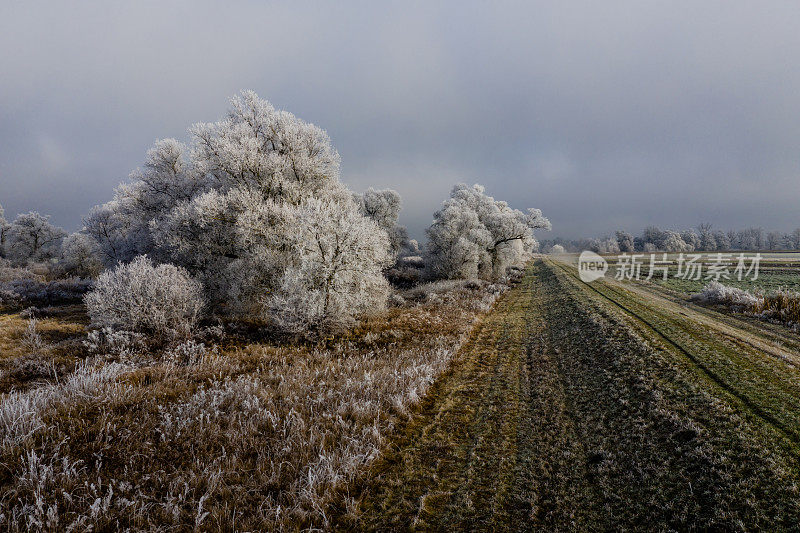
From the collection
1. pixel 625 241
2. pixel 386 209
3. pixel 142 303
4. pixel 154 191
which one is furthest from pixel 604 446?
pixel 625 241

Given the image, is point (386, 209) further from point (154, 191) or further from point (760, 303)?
point (760, 303)

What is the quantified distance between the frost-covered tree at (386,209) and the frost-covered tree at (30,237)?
53848mm

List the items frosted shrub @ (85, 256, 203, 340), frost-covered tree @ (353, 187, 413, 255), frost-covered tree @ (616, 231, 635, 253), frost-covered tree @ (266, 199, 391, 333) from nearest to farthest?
1. frosted shrub @ (85, 256, 203, 340)
2. frost-covered tree @ (266, 199, 391, 333)
3. frost-covered tree @ (353, 187, 413, 255)
4. frost-covered tree @ (616, 231, 635, 253)

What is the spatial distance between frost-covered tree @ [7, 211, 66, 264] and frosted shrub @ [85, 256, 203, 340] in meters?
57.7

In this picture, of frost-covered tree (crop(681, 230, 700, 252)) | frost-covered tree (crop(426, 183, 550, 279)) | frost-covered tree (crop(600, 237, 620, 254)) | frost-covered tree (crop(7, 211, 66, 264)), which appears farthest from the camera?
frost-covered tree (crop(600, 237, 620, 254))

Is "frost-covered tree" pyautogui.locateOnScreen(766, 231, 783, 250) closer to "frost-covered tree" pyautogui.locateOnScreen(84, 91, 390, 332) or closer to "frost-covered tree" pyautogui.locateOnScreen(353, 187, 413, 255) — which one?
"frost-covered tree" pyautogui.locateOnScreen(353, 187, 413, 255)

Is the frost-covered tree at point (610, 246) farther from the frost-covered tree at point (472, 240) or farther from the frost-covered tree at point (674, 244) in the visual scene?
the frost-covered tree at point (472, 240)

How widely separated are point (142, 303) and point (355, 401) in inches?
392

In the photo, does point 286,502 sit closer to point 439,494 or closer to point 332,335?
point 439,494

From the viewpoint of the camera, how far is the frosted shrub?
1078 centimetres

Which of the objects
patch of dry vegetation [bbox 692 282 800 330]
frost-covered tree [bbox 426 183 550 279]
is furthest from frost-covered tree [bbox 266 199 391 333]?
frost-covered tree [bbox 426 183 550 279]

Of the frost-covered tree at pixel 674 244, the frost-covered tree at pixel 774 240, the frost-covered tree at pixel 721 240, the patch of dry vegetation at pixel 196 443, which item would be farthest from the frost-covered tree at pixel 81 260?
the frost-covered tree at pixel 774 240

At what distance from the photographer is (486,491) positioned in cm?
444

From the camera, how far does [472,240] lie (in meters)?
33.6
